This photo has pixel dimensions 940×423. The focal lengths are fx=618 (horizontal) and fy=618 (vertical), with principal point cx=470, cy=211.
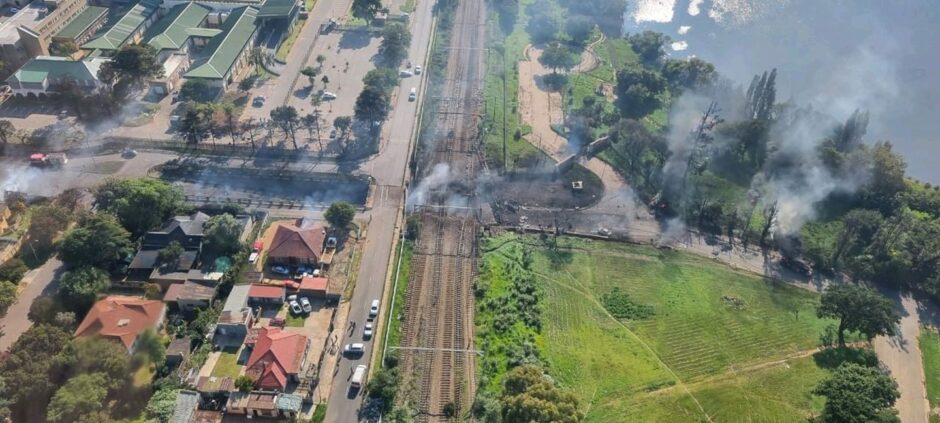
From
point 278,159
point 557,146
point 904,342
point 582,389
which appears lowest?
point 582,389

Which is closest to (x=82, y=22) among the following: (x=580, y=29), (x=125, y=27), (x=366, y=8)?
(x=125, y=27)

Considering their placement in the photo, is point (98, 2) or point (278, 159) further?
point (98, 2)

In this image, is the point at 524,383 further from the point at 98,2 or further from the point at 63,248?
the point at 98,2

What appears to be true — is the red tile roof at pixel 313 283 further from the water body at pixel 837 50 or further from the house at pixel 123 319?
the water body at pixel 837 50

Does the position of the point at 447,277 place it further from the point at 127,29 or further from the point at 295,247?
the point at 127,29

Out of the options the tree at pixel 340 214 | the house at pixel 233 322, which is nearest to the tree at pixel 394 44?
the tree at pixel 340 214

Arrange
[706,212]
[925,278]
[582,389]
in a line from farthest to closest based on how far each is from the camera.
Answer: [706,212] → [925,278] → [582,389]

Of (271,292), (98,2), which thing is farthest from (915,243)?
(98,2)
